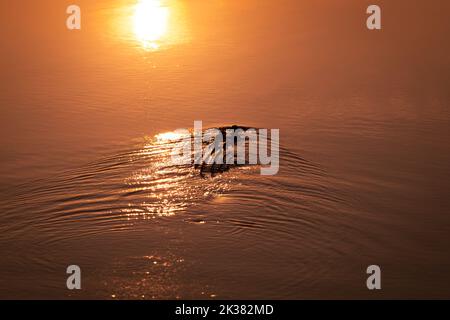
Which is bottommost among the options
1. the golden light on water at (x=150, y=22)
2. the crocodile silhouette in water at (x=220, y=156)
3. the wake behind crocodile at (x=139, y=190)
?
the wake behind crocodile at (x=139, y=190)

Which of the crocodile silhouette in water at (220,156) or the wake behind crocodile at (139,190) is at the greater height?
the crocodile silhouette in water at (220,156)

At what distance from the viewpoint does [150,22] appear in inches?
178

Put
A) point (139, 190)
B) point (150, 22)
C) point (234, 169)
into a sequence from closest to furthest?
point (139, 190)
point (234, 169)
point (150, 22)

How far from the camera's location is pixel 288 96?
A: 3506mm

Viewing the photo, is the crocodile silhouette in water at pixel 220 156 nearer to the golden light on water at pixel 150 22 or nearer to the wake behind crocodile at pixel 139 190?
the wake behind crocodile at pixel 139 190

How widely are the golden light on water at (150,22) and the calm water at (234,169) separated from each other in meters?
0.04

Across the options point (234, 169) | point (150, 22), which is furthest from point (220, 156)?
point (150, 22)

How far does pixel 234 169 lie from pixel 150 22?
2.01 meters

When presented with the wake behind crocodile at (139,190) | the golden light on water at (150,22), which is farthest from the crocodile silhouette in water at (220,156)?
the golden light on water at (150,22)

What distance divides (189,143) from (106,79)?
93 cm

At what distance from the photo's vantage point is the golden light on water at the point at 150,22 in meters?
4.23

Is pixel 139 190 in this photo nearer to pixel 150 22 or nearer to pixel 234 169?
pixel 234 169

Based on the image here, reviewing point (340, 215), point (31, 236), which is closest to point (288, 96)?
point (340, 215)

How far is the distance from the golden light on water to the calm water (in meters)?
0.04
